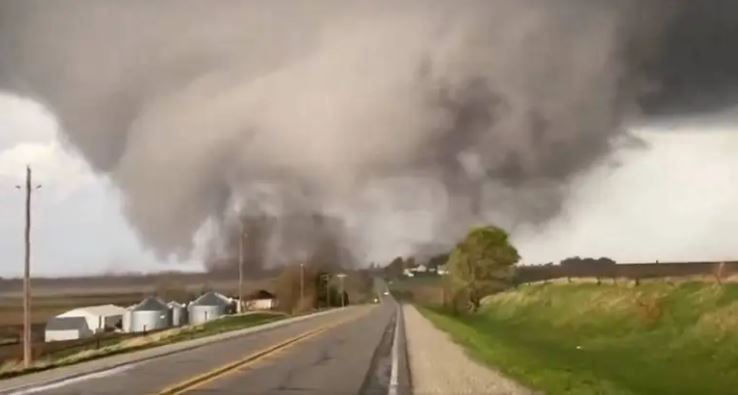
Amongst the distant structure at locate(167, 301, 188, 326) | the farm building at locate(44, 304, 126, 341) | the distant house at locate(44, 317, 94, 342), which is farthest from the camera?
the distant structure at locate(167, 301, 188, 326)

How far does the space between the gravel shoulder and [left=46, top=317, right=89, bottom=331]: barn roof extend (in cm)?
813

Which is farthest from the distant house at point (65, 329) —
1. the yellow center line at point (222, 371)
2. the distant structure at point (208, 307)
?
the distant structure at point (208, 307)

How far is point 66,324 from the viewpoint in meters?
23.4

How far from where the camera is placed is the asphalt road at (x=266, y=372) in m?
12.5

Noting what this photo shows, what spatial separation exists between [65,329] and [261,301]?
72.8 ft

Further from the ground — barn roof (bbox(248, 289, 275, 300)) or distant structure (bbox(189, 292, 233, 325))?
barn roof (bbox(248, 289, 275, 300))

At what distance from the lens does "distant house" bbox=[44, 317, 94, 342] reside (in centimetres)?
2311

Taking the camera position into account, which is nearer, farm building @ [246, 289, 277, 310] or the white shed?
the white shed

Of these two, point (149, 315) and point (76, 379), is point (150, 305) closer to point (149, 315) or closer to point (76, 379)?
point (149, 315)

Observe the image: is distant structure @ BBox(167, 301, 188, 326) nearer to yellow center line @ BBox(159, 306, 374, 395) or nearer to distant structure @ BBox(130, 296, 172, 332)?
distant structure @ BBox(130, 296, 172, 332)

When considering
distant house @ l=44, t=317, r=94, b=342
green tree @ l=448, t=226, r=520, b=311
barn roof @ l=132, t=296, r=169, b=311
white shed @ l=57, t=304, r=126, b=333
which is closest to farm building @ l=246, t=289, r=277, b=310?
green tree @ l=448, t=226, r=520, b=311

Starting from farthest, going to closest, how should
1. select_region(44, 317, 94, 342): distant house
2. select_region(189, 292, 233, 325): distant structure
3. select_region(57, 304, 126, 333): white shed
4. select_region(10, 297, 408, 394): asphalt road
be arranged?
1. select_region(189, 292, 233, 325): distant structure
2. select_region(44, 317, 94, 342): distant house
3. select_region(57, 304, 126, 333): white shed
4. select_region(10, 297, 408, 394): asphalt road

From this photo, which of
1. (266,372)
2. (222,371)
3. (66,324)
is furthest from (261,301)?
(266,372)

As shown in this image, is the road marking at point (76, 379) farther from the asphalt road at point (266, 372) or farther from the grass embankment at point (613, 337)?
the grass embankment at point (613, 337)
